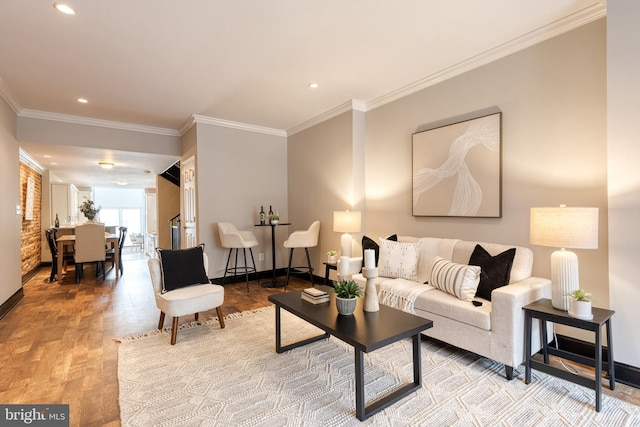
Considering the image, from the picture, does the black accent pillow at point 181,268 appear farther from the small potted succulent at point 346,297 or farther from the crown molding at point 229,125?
the crown molding at point 229,125

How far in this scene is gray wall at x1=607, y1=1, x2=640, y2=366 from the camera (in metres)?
2.03

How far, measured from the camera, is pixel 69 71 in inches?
126

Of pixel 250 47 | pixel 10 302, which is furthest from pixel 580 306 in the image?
pixel 10 302

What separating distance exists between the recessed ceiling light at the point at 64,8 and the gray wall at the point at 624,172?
12.4ft

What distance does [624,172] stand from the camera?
81.9 inches

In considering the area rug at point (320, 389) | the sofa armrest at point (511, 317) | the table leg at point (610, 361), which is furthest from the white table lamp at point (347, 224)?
the table leg at point (610, 361)

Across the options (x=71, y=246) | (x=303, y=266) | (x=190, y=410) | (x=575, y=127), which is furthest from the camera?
(x=71, y=246)

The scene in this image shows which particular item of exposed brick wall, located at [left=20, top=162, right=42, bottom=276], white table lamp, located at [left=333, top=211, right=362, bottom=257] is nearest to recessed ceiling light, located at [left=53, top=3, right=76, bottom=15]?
white table lamp, located at [left=333, top=211, right=362, bottom=257]

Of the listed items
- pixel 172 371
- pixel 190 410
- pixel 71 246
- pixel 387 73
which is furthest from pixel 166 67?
pixel 71 246

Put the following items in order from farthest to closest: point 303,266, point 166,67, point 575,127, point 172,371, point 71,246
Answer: point 71,246
point 303,266
point 166,67
point 575,127
point 172,371

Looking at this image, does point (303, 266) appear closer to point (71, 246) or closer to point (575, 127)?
point (575, 127)

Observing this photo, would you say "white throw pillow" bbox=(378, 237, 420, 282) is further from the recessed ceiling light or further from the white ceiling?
the recessed ceiling light

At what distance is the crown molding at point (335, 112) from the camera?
4293 mm

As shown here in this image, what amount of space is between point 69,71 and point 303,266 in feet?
13.0
